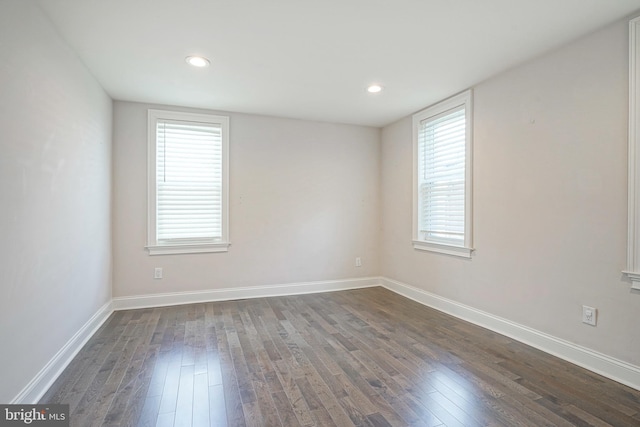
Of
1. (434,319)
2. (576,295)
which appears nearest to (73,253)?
(434,319)

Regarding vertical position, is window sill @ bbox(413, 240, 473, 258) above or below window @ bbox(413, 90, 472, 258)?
below

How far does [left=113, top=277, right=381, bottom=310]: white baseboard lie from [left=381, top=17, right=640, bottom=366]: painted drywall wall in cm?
159

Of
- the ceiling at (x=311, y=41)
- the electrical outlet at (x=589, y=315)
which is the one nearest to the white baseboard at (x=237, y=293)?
the ceiling at (x=311, y=41)

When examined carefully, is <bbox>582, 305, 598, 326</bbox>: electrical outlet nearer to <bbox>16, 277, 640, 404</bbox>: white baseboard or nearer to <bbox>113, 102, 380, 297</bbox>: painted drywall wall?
<bbox>16, 277, 640, 404</bbox>: white baseboard

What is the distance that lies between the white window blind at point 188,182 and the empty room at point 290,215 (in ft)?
0.08

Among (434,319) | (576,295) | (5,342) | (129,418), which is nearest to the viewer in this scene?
(5,342)

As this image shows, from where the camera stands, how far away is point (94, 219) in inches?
118

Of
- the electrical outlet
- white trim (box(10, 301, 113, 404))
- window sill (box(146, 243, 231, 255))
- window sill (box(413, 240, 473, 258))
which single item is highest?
window sill (box(413, 240, 473, 258))

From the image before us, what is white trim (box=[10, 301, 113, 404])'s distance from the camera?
180cm

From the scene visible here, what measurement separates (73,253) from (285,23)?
2.43 metres

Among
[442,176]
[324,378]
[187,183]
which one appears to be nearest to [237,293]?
[187,183]

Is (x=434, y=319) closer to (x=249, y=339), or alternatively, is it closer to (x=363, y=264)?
(x=363, y=264)

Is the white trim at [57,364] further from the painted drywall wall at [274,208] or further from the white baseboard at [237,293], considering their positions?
the painted drywall wall at [274,208]

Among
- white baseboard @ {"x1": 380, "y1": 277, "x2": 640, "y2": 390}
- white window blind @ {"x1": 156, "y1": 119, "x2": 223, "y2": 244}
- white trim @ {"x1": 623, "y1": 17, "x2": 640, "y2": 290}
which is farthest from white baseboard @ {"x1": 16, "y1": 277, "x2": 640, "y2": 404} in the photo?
white window blind @ {"x1": 156, "y1": 119, "x2": 223, "y2": 244}
